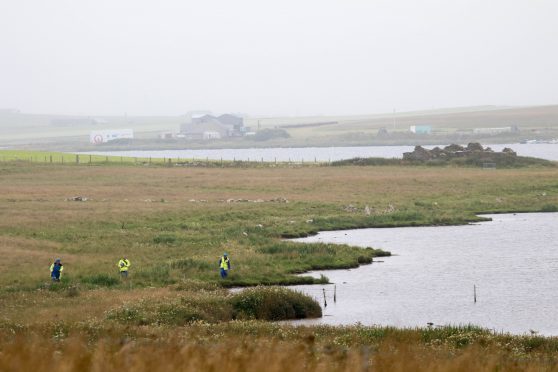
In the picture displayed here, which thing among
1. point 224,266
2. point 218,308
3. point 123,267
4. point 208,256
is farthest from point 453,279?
point 123,267

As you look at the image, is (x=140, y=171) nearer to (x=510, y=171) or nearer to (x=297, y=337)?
(x=510, y=171)

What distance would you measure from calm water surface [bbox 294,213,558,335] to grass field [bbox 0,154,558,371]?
2.54 meters

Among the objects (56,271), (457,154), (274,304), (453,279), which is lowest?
(453,279)

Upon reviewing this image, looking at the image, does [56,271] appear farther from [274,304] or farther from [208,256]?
[208,256]

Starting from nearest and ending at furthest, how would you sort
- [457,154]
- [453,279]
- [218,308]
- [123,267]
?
[218,308] → [123,267] → [453,279] → [457,154]

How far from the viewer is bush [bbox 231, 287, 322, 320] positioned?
3347 cm

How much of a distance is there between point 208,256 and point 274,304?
43.5 ft

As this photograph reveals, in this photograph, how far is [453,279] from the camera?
143 feet

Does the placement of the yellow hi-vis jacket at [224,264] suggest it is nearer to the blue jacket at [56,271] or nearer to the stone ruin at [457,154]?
the blue jacket at [56,271]

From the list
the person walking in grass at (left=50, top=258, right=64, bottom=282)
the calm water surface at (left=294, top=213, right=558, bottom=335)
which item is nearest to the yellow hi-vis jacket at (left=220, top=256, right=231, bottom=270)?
the calm water surface at (left=294, top=213, right=558, bottom=335)

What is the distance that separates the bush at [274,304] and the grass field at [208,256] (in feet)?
0.27

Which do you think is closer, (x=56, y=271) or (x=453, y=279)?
(x=56, y=271)

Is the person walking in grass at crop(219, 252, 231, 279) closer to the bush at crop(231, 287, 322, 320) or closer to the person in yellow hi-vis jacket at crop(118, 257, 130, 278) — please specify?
the person in yellow hi-vis jacket at crop(118, 257, 130, 278)

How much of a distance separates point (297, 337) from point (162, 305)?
31.3 ft
